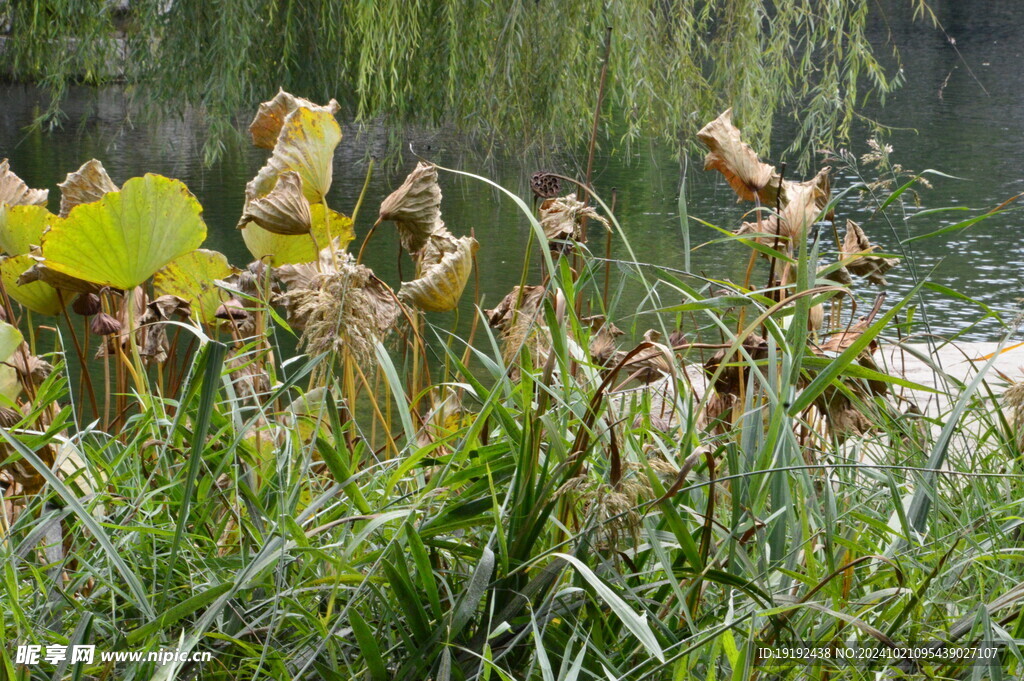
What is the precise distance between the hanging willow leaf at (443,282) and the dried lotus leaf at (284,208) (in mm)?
134

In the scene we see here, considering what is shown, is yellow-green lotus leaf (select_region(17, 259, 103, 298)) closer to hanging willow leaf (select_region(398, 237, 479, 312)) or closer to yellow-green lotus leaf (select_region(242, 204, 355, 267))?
yellow-green lotus leaf (select_region(242, 204, 355, 267))

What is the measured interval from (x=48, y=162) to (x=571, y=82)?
5480 millimetres

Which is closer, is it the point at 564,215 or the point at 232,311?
the point at 564,215

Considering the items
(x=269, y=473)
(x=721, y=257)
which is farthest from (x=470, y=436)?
(x=721, y=257)

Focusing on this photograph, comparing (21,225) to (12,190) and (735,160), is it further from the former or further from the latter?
(735,160)

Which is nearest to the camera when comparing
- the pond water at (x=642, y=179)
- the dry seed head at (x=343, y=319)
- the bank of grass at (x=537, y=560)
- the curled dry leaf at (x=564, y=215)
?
the bank of grass at (x=537, y=560)

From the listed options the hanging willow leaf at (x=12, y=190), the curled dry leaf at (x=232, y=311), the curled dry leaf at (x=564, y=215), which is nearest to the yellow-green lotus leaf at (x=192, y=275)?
the curled dry leaf at (x=232, y=311)

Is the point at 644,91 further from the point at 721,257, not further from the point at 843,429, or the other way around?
the point at 843,429

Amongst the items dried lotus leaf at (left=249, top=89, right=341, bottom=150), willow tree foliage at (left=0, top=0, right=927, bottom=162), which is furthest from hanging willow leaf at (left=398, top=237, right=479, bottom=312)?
willow tree foliage at (left=0, top=0, right=927, bottom=162)

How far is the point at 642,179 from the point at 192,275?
652cm

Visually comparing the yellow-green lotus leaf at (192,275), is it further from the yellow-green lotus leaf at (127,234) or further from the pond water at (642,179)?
the pond water at (642,179)

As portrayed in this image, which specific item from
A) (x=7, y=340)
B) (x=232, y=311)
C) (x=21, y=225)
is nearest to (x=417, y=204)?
(x=232, y=311)

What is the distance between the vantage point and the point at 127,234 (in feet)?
3.59

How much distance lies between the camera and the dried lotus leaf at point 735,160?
4.08ft
